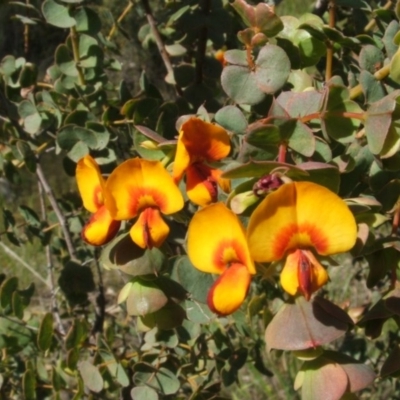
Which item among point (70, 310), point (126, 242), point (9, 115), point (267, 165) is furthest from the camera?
point (70, 310)

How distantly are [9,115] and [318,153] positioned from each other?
574mm

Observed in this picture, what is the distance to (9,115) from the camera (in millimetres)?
1016

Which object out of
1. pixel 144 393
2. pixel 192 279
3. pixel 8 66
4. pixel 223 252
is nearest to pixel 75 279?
pixel 144 393

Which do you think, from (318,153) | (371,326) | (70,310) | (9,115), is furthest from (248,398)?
(318,153)

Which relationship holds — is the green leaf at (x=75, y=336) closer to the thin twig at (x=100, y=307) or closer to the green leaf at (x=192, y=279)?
the thin twig at (x=100, y=307)

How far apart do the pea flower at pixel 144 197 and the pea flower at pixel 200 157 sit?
0.5 inches

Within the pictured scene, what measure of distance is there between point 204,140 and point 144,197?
62mm

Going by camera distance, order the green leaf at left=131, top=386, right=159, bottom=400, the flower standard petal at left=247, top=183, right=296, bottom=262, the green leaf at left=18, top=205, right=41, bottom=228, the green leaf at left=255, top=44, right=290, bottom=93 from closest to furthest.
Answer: the flower standard petal at left=247, top=183, right=296, bottom=262, the green leaf at left=255, top=44, right=290, bottom=93, the green leaf at left=131, top=386, right=159, bottom=400, the green leaf at left=18, top=205, right=41, bottom=228

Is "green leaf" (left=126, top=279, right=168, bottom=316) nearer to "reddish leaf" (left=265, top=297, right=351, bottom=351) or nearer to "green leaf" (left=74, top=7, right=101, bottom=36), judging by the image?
"reddish leaf" (left=265, top=297, right=351, bottom=351)

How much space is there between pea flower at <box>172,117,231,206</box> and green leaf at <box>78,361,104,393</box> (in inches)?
17.5

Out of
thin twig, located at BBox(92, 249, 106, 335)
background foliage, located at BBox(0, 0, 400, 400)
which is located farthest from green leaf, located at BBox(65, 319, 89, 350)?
thin twig, located at BBox(92, 249, 106, 335)

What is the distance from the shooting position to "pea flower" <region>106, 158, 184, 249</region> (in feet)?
1.81

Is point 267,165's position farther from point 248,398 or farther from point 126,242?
point 248,398

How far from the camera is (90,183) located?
603 millimetres
